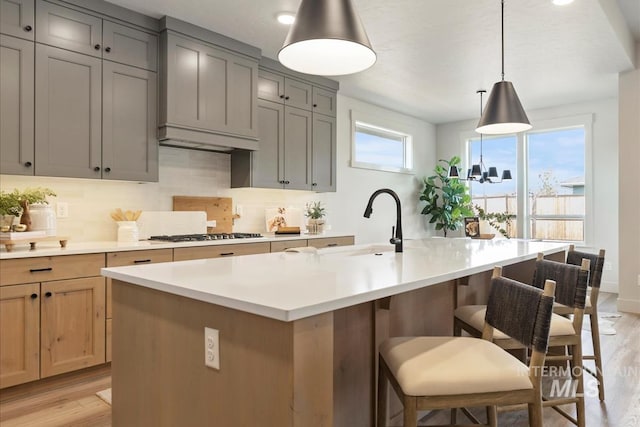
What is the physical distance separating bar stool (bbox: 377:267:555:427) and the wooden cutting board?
2885mm

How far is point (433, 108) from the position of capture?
6430 millimetres

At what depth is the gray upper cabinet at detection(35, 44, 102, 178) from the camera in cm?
289

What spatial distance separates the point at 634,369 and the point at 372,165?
395 cm

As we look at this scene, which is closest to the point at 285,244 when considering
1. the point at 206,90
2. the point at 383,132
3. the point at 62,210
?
the point at 206,90

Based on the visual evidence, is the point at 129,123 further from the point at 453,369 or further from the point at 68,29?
the point at 453,369

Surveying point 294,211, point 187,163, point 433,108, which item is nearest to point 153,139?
point 187,163

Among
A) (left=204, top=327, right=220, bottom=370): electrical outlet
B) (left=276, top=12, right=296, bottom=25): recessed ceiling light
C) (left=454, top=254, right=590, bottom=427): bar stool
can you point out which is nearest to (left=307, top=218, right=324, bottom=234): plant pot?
(left=276, top=12, right=296, bottom=25): recessed ceiling light

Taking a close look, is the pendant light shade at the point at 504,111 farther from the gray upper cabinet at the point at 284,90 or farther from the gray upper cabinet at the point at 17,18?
the gray upper cabinet at the point at 17,18

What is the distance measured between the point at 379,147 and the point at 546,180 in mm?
2516

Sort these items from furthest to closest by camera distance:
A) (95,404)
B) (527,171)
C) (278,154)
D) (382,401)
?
(527,171) → (278,154) → (95,404) → (382,401)

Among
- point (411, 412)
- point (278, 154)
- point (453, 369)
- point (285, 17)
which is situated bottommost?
point (411, 412)

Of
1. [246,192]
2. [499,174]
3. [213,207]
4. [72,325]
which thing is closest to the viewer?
[72,325]

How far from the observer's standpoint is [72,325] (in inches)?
110

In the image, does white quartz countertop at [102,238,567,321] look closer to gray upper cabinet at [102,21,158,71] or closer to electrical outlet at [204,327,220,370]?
electrical outlet at [204,327,220,370]
